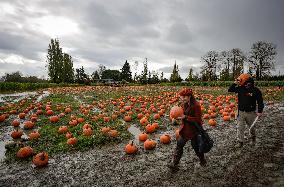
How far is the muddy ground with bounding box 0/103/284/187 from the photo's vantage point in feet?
17.6

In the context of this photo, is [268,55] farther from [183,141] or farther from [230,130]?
[183,141]

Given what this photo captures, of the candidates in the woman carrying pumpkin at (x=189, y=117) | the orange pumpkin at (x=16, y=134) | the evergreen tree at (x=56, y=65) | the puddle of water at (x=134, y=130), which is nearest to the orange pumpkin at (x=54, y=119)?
the orange pumpkin at (x=16, y=134)

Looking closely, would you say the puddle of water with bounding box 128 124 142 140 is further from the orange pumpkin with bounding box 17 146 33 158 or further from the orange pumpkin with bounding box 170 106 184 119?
the orange pumpkin with bounding box 170 106 184 119

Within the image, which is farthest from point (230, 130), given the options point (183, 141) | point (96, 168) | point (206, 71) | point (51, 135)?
point (206, 71)

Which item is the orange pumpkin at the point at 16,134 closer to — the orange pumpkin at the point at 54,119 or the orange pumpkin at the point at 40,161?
the orange pumpkin at the point at 54,119

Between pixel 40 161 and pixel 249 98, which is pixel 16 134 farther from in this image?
pixel 249 98

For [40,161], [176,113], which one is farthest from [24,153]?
[176,113]

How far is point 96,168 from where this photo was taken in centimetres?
648

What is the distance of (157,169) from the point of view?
617 centimetres

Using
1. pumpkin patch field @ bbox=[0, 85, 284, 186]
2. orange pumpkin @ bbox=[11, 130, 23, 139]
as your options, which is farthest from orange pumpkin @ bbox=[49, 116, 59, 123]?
orange pumpkin @ bbox=[11, 130, 23, 139]

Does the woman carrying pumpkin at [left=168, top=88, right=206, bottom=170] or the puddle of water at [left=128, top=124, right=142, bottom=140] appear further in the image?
the puddle of water at [left=128, top=124, right=142, bottom=140]

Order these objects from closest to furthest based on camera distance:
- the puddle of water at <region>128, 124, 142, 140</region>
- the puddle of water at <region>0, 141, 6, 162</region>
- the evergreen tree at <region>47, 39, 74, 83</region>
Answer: the puddle of water at <region>0, 141, 6, 162</region> < the puddle of water at <region>128, 124, 142, 140</region> < the evergreen tree at <region>47, 39, 74, 83</region>

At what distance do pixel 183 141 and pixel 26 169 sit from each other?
3945mm

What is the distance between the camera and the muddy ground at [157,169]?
538 centimetres
